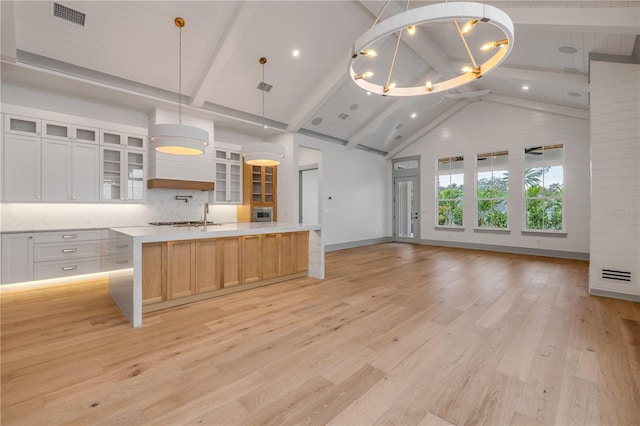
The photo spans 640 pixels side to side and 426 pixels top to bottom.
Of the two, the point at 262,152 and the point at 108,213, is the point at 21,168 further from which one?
the point at 262,152

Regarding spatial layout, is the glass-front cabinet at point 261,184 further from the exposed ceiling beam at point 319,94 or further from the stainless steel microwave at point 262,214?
the exposed ceiling beam at point 319,94

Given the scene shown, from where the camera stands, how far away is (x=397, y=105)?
7.35 meters

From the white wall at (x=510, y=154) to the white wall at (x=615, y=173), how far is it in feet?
10.8

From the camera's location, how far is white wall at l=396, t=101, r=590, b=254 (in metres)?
6.74

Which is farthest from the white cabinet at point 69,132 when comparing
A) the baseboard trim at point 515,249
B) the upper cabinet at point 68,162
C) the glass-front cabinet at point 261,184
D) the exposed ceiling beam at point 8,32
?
the baseboard trim at point 515,249

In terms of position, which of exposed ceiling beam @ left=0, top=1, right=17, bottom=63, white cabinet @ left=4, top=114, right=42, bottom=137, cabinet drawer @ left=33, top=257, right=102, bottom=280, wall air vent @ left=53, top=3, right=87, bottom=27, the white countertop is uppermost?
wall air vent @ left=53, top=3, right=87, bottom=27

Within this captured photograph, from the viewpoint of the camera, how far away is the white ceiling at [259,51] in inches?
147

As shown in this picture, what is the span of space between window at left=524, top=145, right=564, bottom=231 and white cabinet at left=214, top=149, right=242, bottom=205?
7.44 metres

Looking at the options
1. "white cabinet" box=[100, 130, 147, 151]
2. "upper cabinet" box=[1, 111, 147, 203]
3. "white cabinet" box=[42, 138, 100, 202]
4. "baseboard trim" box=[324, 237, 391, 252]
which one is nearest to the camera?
"upper cabinet" box=[1, 111, 147, 203]

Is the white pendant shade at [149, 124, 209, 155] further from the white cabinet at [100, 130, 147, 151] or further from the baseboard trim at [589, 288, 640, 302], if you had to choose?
the baseboard trim at [589, 288, 640, 302]

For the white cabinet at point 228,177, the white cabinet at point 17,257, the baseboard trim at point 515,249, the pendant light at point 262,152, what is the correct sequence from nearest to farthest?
the white cabinet at point 17,257, the pendant light at point 262,152, the white cabinet at point 228,177, the baseboard trim at point 515,249

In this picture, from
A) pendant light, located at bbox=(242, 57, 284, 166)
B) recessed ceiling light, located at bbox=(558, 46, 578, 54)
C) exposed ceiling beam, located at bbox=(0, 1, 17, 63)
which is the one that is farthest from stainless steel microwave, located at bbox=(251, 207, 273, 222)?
recessed ceiling light, located at bbox=(558, 46, 578, 54)

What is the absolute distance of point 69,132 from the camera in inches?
185

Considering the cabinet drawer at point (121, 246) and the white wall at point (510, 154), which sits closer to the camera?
the cabinet drawer at point (121, 246)
